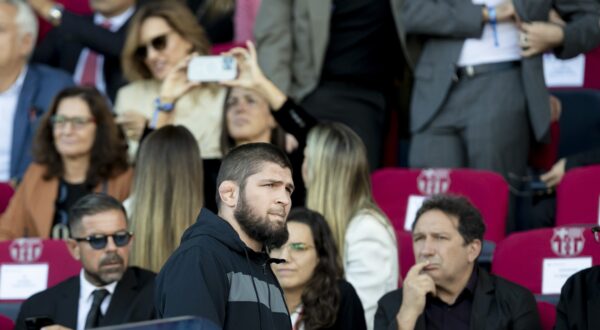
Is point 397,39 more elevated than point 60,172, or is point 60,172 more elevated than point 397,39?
point 397,39

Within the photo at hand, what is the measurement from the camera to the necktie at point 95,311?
587 centimetres

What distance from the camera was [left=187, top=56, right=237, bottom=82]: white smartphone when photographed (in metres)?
7.20

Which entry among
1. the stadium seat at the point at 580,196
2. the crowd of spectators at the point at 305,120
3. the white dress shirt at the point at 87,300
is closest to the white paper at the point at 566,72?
the crowd of spectators at the point at 305,120

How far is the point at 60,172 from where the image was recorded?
7.44 m

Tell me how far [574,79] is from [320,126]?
2.60 m

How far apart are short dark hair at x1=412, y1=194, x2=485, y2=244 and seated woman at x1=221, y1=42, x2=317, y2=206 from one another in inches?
49.0

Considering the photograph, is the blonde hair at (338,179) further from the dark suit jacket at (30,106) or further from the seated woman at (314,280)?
the dark suit jacket at (30,106)

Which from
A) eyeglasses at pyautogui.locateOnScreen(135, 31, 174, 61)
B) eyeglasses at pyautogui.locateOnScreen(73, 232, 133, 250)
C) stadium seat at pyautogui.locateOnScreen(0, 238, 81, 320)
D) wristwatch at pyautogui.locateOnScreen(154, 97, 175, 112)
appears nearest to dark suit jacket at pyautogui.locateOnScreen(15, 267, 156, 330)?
eyeglasses at pyautogui.locateOnScreen(73, 232, 133, 250)

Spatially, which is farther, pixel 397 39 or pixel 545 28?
pixel 397 39

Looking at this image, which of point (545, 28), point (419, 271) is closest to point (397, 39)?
point (545, 28)

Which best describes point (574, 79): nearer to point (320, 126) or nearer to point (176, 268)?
point (320, 126)

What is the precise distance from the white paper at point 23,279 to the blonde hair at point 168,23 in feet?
6.42

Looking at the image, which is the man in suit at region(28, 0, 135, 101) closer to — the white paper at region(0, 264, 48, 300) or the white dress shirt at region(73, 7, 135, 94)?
the white dress shirt at region(73, 7, 135, 94)

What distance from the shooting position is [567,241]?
6.09 m
